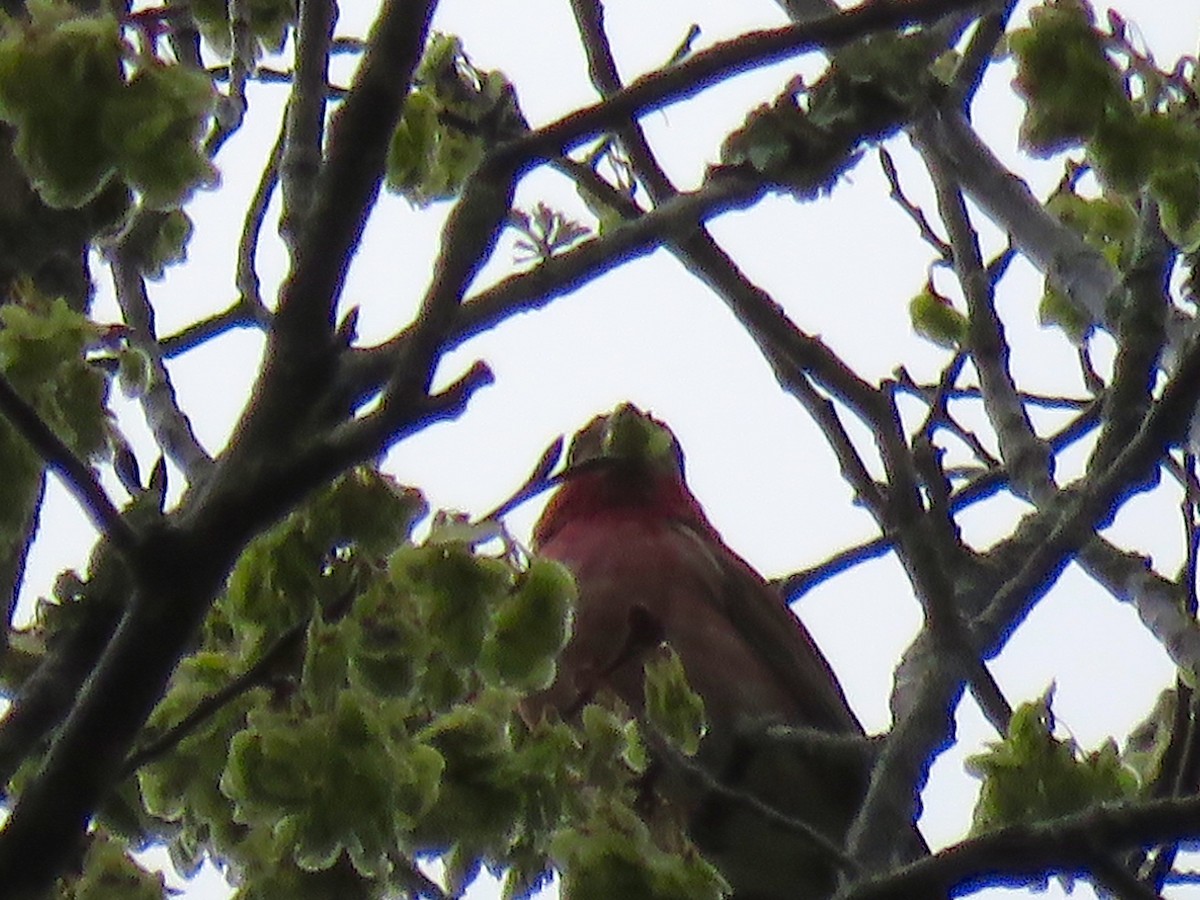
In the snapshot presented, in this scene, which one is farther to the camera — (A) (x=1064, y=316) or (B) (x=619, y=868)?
(A) (x=1064, y=316)

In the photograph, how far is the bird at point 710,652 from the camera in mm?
3479

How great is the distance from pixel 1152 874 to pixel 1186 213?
0.98m

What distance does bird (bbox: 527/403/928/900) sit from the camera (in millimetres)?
3479

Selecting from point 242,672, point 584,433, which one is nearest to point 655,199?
point 242,672

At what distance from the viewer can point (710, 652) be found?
14.6ft

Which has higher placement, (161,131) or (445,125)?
(445,125)

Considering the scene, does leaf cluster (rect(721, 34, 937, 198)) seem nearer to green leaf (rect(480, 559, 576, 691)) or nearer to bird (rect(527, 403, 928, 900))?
green leaf (rect(480, 559, 576, 691))

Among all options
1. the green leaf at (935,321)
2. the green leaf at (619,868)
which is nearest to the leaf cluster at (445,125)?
the green leaf at (619,868)

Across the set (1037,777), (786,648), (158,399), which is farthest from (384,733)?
(786,648)

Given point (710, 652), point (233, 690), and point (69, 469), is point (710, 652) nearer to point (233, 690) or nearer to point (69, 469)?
point (233, 690)

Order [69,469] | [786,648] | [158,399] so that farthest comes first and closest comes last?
[786,648] < [158,399] < [69,469]

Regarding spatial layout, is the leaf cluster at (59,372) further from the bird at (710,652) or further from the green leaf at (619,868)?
the bird at (710,652)

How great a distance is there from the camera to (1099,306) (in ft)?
10.5

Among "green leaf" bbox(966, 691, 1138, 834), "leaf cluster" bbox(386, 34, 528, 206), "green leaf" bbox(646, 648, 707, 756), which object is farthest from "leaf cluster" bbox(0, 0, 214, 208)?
"green leaf" bbox(966, 691, 1138, 834)
